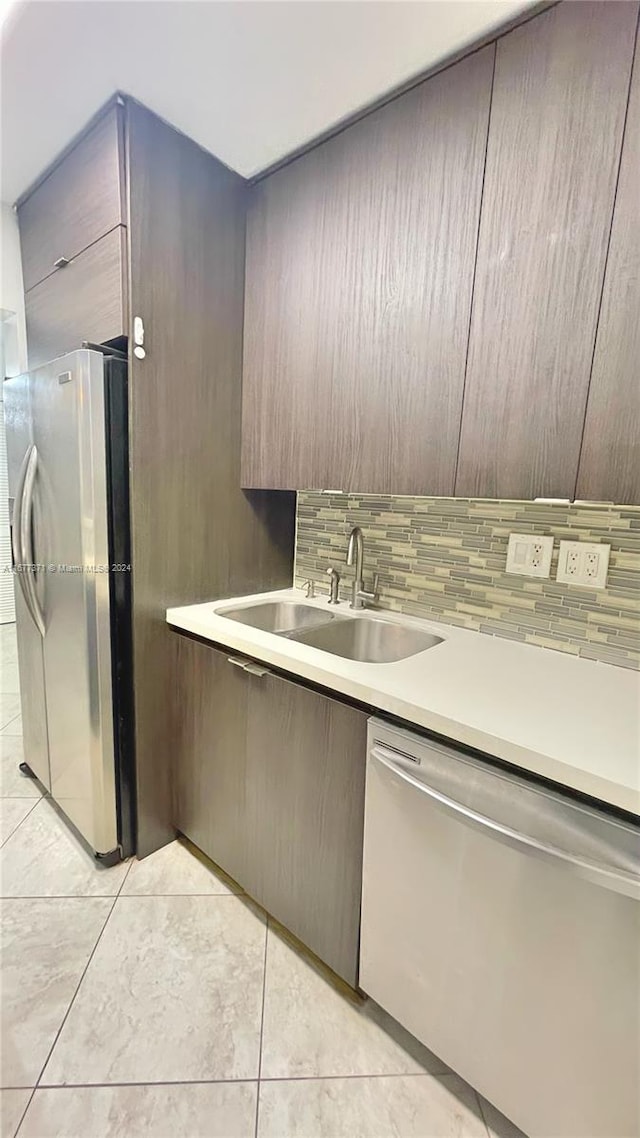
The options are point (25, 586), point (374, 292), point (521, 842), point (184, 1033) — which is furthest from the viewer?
point (25, 586)

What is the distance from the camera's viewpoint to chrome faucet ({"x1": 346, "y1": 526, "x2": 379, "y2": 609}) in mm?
1607

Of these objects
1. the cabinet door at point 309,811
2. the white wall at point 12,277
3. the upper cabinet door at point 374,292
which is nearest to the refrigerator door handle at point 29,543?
the white wall at point 12,277

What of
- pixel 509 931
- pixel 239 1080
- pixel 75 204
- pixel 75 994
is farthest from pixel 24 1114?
pixel 75 204

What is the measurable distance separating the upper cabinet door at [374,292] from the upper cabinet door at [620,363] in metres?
0.29

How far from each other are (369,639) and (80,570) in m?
0.98

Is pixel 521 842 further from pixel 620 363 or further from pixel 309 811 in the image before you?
pixel 620 363

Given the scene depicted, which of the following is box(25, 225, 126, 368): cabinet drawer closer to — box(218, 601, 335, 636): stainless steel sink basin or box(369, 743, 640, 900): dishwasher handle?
box(218, 601, 335, 636): stainless steel sink basin

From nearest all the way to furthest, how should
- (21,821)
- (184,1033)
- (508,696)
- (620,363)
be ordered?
(620,363) < (508,696) < (184,1033) < (21,821)

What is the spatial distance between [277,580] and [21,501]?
1.00 meters

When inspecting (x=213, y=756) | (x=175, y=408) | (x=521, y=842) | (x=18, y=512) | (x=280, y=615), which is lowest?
(x=213, y=756)

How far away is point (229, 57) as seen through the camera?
1.13m

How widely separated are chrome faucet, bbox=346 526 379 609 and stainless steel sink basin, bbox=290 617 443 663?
89mm

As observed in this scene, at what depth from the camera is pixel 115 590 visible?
1.46 m

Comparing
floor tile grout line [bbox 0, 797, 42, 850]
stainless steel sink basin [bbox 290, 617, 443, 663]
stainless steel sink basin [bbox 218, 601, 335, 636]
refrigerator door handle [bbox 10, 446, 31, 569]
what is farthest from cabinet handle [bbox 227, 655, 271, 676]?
floor tile grout line [bbox 0, 797, 42, 850]
